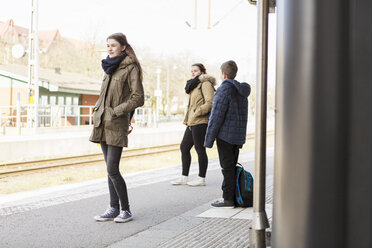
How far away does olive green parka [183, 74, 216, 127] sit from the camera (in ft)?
24.3

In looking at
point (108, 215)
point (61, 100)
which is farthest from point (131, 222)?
point (61, 100)

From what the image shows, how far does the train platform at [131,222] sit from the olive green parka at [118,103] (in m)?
0.95

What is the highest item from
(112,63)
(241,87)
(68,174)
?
(112,63)

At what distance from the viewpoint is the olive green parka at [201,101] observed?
741 cm

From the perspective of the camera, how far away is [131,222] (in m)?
5.27

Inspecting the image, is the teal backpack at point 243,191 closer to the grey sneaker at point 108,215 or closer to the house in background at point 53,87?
the grey sneaker at point 108,215

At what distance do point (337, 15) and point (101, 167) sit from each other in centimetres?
1041

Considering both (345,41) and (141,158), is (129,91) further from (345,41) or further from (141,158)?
(141,158)

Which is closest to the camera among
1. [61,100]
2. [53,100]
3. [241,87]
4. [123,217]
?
[123,217]

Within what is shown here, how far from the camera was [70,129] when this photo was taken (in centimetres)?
2484

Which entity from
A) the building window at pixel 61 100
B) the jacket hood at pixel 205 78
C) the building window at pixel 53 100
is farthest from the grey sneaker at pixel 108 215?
the building window at pixel 61 100

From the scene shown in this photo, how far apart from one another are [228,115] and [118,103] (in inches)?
61.6

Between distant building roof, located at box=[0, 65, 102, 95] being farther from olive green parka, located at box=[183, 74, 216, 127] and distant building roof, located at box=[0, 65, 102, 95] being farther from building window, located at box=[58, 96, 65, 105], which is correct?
olive green parka, located at box=[183, 74, 216, 127]

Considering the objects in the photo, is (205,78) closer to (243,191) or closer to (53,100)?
(243,191)
